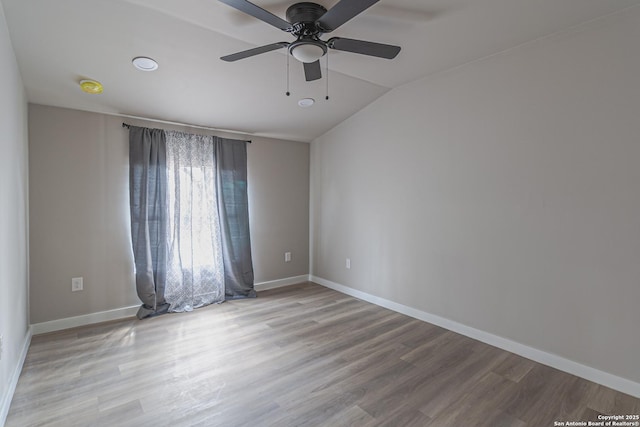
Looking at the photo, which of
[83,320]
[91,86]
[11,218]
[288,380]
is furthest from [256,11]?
[83,320]

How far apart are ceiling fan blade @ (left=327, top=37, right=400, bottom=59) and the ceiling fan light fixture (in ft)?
0.24

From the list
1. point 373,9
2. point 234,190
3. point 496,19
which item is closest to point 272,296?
point 234,190

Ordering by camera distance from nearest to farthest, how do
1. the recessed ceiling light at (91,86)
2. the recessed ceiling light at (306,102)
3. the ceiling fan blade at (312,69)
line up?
the ceiling fan blade at (312,69), the recessed ceiling light at (91,86), the recessed ceiling light at (306,102)

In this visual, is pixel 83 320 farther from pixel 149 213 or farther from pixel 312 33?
pixel 312 33

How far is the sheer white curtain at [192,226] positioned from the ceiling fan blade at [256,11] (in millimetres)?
2281

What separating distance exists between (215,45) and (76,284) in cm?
263

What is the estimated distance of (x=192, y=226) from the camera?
370 cm

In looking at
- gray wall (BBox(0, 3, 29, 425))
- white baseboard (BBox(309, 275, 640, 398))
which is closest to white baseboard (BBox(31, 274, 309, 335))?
gray wall (BBox(0, 3, 29, 425))

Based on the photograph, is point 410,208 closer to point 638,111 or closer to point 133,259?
point 638,111

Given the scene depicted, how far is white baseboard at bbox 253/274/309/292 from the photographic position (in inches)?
170

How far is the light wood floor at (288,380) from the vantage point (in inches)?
72.2

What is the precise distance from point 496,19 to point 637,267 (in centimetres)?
190

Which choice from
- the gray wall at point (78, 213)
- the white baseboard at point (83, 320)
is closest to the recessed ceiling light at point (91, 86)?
the gray wall at point (78, 213)

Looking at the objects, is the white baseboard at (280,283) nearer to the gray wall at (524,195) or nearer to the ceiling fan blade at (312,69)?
the gray wall at (524,195)
